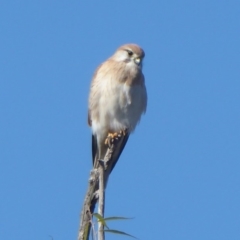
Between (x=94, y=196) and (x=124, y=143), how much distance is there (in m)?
3.69

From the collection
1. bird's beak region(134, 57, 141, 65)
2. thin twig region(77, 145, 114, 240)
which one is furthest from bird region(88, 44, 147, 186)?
thin twig region(77, 145, 114, 240)

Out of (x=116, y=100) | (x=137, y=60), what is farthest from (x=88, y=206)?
(x=137, y=60)

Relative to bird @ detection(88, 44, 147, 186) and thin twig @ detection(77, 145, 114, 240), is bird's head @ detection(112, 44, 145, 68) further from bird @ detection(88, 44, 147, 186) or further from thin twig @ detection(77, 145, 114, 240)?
thin twig @ detection(77, 145, 114, 240)

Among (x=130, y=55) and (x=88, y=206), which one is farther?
(x=130, y=55)

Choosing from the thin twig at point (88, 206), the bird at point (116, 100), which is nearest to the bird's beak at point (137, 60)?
the bird at point (116, 100)

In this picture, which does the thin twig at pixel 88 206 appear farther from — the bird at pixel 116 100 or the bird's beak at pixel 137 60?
the bird's beak at pixel 137 60

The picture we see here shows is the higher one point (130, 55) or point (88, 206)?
point (130, 55)

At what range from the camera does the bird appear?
670cm

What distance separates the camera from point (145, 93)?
6836 mm

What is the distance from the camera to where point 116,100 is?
6.71 m

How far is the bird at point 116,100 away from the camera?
22.0ft

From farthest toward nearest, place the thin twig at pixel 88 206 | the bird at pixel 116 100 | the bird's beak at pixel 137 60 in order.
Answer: the bird's beak at pixel 137 60
the bird at pixel 116 100
the thin twig at pixel 88 206

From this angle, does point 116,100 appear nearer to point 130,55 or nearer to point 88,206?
point 130,55

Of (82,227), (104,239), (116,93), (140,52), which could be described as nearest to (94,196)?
(82,227)
